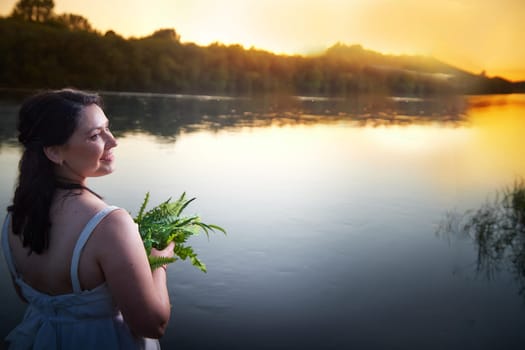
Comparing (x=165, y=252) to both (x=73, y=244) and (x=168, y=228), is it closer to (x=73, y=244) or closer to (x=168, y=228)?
(x=168, y=228)

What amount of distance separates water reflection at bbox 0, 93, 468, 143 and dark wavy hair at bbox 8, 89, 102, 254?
24.3 metres

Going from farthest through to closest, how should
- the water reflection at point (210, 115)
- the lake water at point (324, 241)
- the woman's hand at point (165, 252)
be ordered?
the water reflection at point (210, 115) < the lake water at point (324, 241) < the woman's hand at point (165, 252)

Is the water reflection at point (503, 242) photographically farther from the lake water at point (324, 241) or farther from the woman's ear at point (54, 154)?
the woman's ear at point (54, 154)

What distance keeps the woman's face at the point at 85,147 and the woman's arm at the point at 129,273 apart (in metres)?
0.19

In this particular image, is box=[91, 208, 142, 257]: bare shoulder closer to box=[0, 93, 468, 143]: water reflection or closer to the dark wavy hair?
the dark wavy hair

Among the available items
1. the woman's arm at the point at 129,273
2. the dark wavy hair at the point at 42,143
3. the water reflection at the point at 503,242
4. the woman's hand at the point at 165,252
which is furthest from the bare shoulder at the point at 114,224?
the water reflection at the point at 503,242

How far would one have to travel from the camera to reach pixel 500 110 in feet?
187

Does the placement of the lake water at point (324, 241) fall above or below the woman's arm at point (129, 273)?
below

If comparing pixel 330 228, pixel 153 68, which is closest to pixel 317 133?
pixel 153 68

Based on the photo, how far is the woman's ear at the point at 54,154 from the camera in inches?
43.1

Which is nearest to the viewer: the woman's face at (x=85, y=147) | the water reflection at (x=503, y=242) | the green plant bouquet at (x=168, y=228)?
the woman's face at (x=85, y=147)

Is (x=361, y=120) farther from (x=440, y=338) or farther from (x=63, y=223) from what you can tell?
(x=63, y=223)

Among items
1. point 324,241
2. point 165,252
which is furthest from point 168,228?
point 324,241

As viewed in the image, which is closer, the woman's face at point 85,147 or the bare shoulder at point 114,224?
the bare shoulder at point 114,224
